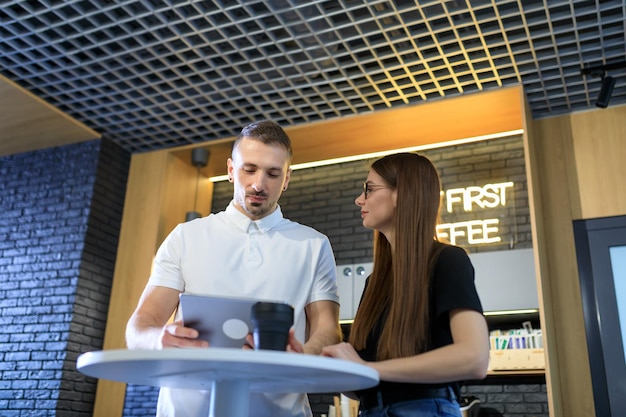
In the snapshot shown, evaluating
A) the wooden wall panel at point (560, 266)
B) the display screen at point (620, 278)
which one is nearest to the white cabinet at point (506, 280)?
the wooden wall panel at point (560, 266)

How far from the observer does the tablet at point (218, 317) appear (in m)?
1.54

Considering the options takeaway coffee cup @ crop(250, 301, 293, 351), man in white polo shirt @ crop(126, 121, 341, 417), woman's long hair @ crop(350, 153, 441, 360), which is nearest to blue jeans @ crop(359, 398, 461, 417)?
woman's long hair @ crop(350, 153, 441, 360)

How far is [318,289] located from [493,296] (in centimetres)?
268

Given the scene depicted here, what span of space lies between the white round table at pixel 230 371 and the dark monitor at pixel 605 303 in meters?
3.21

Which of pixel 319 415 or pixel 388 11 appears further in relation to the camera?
pixel 319 415

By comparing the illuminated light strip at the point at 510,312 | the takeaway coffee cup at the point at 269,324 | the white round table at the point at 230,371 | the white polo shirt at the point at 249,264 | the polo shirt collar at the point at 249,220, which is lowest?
the white round table at the point at 230,371

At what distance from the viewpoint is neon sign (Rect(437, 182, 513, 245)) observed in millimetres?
4996

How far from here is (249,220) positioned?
2254mm

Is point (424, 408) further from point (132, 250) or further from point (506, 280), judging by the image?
point (132, 250)

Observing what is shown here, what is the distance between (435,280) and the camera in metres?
1.81

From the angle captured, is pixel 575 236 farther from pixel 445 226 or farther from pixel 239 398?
pixel 239 398

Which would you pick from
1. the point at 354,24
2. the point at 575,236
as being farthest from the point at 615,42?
the point at 354,24

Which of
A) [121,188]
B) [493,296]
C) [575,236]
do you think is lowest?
[493,296]

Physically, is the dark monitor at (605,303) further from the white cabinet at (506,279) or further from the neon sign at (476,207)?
the neon sign at (476,207)
